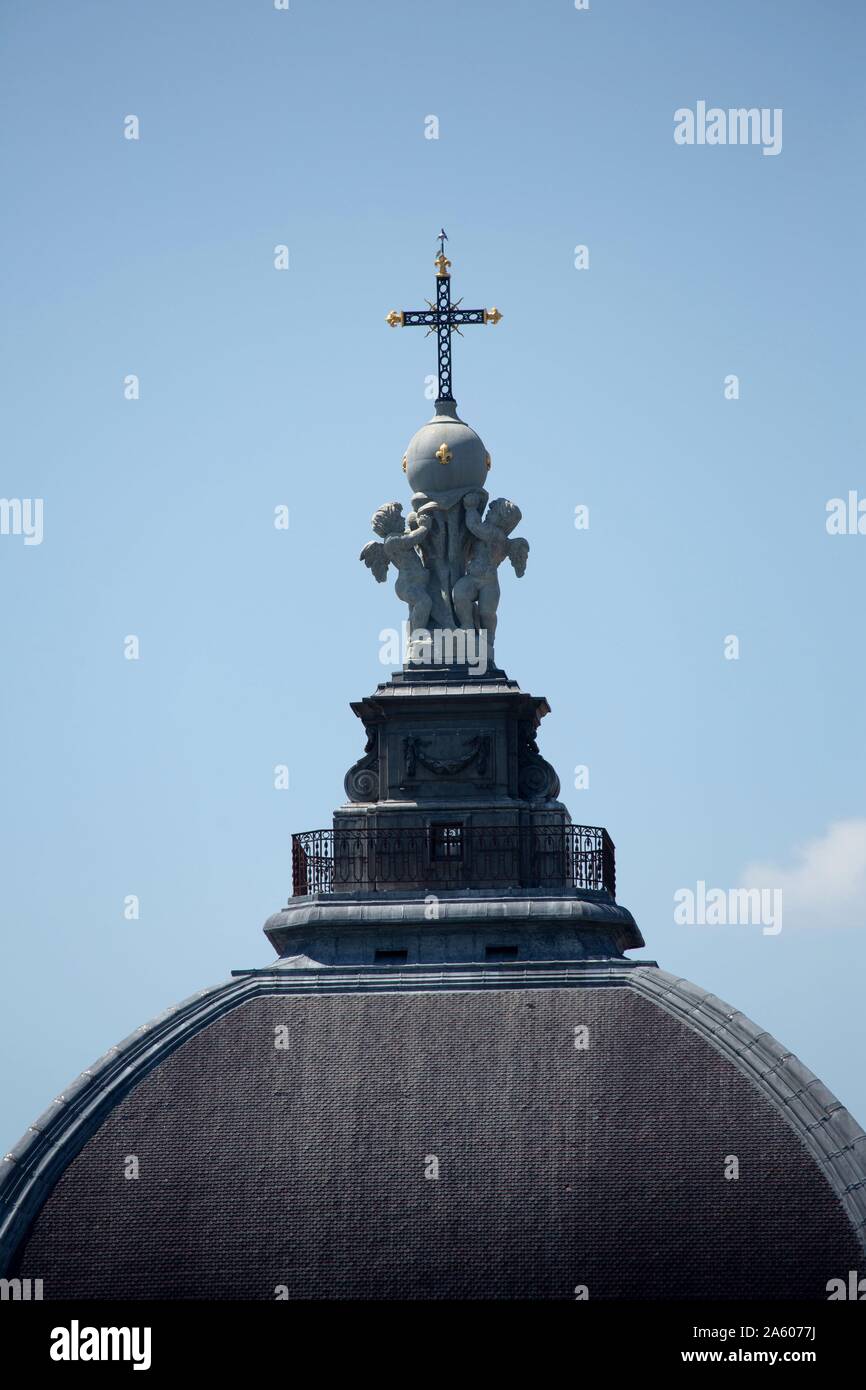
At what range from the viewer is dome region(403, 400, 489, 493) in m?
111

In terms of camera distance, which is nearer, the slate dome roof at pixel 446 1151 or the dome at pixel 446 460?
the slate dome roof at pixel 446 1151

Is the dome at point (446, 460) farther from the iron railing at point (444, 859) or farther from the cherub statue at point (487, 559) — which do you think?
the iron railing at point (444, 859)

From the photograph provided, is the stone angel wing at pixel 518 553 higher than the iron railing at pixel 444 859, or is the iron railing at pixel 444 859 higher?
the stone angel wing at pixel 518 553

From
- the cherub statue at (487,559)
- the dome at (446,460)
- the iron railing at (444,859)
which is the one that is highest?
the dome at (446,460)

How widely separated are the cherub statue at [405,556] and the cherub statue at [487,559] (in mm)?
938

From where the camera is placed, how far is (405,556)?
110500 millimetres

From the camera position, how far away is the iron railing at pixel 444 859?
107438mm

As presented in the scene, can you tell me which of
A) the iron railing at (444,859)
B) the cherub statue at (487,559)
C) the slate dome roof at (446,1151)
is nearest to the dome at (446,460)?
the cherub statue at (487,559)

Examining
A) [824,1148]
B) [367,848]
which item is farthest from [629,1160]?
[367,848]

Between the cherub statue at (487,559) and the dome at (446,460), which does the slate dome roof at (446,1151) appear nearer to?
the cherub statue at (487,559)

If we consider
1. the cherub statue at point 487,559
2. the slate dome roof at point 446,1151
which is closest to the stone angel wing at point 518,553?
the cherub statue at point 487,559
